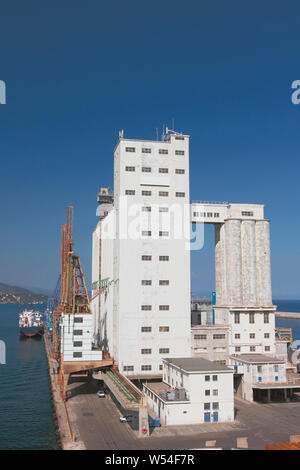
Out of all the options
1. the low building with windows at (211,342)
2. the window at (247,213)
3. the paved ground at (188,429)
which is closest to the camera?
the paved ground at (188,429)

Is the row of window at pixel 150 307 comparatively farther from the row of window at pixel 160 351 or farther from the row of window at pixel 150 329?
the row of window at pixel 160 351

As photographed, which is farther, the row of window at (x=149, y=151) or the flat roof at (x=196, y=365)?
the row of window at (x=149, y=151)

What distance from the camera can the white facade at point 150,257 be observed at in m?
70.2

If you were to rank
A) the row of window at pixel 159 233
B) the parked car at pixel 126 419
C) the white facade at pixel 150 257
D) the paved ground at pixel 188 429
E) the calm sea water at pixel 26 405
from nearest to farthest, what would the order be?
1. the paved ground at pixel 188 429
2. the calm sea water at pixel 26 405
3. the parked car at pixel 126 419
4. the white facade at pixel 150 257
5. the row of window at pixel 159 233

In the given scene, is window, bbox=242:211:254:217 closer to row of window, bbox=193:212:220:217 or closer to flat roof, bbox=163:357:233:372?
row of window, bbox=193:212:220:217

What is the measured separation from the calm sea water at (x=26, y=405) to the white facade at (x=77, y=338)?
7903mm

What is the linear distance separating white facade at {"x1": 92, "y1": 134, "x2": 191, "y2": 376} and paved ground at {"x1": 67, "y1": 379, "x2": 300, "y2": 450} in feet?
40.7

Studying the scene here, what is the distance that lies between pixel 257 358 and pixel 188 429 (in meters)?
23.4

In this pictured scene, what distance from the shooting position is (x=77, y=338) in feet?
222

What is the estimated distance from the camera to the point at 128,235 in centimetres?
7156

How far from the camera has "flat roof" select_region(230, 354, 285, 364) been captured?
209 ft

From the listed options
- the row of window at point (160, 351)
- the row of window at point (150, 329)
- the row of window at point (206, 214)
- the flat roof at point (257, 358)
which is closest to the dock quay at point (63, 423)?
the row of window at point (160, 351)
